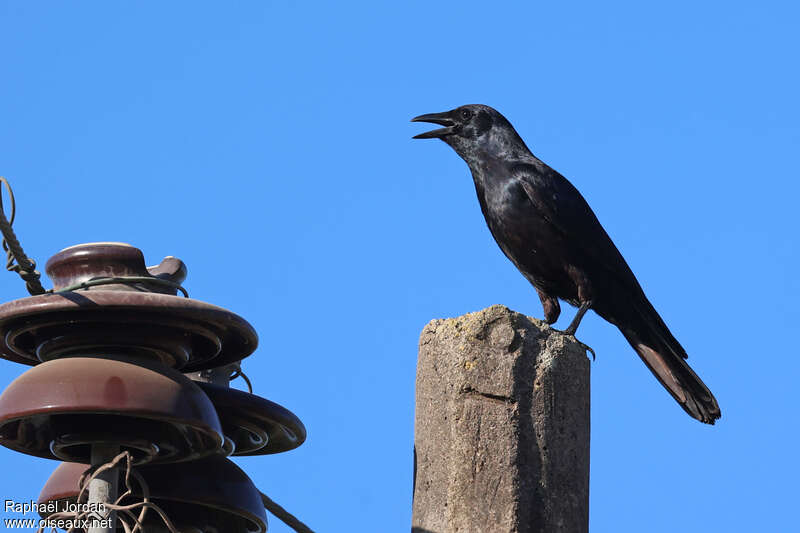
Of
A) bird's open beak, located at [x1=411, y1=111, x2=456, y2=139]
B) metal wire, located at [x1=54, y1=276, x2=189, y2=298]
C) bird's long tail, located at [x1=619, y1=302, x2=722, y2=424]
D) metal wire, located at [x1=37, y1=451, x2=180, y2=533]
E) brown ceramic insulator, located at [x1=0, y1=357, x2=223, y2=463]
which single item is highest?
bird's open beak, located at [x1=411, y1=111, x2=456, y2=139]

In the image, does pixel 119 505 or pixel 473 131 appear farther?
pixel 473 131

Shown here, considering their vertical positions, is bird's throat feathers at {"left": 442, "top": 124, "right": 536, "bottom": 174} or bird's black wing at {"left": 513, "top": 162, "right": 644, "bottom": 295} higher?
bird's throat feathers at {"left": 442, "top": 124, "right": 536, "bottom": 174}

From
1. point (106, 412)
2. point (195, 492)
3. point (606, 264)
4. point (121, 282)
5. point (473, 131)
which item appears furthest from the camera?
point (473, 131)

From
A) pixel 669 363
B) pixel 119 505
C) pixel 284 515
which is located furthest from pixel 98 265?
pixel 669 363

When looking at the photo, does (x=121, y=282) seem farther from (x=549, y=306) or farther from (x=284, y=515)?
(x=549, y=306)

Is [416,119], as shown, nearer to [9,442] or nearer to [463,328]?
[463,328]

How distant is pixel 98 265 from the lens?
3.04 meters

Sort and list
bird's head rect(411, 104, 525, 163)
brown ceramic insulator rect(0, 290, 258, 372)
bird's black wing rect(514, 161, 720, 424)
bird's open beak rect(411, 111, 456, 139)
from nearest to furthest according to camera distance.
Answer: brown ceramic insulator rect(0, 290, 258, 372)
bird's black wing rect(514, 161, 720, 424)
bird's head rect(411, 104, 525, 163)
bird's open beak rect(411, 111, 456, 139)

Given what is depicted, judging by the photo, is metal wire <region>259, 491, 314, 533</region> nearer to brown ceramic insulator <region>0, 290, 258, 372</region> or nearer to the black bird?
brown ceramic insulator <region>0, 290, 258, 372</region>

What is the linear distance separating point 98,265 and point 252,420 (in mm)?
638

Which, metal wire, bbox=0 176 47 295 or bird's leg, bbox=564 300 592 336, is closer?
metal wire, bbox=0 176 47 295

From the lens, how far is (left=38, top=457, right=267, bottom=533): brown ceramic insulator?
10.6ft

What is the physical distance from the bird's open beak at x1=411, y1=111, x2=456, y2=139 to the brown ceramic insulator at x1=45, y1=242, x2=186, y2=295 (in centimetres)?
416

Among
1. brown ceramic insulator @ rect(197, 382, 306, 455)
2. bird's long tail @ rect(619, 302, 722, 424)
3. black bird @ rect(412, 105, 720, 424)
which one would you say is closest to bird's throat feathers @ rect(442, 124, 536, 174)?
black bird @ rect(412, 105, 720, 424)
